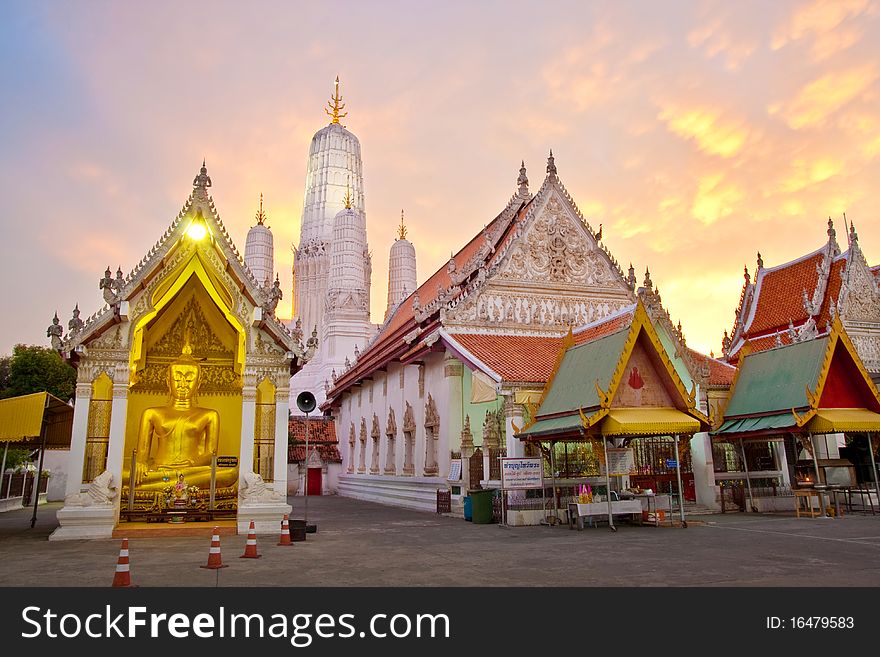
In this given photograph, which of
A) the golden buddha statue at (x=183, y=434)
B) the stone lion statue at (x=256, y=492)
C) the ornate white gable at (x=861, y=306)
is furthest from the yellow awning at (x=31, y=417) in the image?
the ornate white gable at (x=861, y=306)

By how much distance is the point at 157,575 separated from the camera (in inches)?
300

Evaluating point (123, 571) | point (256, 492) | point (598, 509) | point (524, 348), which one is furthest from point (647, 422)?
point (123, 571)

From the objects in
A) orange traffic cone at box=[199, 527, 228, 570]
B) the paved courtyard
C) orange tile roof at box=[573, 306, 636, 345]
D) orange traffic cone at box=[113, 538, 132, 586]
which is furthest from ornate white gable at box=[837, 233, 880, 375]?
orange traffic cone at box=[113, 538, 132, 586]

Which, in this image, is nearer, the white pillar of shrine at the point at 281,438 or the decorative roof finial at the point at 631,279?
the white pillar of shrine at the point at 281,438

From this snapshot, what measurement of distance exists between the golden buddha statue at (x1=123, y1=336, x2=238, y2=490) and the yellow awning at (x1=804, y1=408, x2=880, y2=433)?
12749mm

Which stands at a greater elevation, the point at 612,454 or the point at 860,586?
the point at 612,454

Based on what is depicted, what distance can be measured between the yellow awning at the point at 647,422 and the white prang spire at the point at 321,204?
156 feet

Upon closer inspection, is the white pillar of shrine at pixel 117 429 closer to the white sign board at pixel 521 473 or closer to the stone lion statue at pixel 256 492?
the stone lion statue at pixel 256 492

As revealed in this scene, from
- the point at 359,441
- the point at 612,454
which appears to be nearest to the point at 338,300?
the point at 359,441

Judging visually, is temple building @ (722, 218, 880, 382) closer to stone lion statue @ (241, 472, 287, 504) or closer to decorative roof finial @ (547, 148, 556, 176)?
decorative roof finial @ (547, 148, 556, 176)

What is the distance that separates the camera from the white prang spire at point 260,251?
54.9 metres
